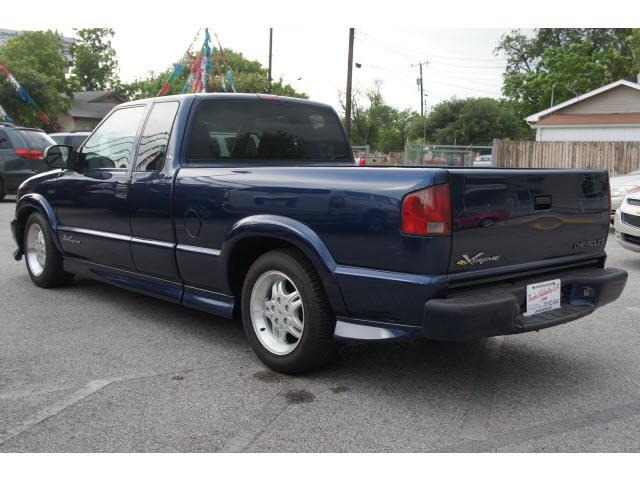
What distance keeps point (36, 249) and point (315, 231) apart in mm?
4161

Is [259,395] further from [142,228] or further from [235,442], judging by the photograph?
[142,228]

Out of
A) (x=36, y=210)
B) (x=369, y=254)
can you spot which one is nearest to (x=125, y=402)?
(x=369, y=254)

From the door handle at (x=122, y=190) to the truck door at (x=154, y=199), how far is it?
0.07m

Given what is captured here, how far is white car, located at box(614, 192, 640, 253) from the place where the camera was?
26.2 feet

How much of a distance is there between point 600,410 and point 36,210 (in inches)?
215

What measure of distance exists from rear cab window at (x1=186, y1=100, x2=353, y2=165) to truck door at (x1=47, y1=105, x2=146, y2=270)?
714 mm

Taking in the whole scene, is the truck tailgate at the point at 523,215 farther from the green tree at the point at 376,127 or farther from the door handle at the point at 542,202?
the green tree at the point at 376,127

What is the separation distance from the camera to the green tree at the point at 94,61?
73.1 m

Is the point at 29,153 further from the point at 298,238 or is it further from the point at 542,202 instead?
the point at 542,202

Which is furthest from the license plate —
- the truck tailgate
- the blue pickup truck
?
the truck tailgate

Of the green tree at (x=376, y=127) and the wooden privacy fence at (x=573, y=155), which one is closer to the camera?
the wooden privacy fence at (x=573, y=155)

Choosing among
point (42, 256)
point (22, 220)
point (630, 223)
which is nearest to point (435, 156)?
point (630, 223)

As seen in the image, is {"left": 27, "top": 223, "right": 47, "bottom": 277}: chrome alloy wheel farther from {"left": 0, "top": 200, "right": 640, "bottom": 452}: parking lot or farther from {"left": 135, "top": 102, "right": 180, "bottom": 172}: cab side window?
{"left": 135, "top": 102, "right": 180, "bottom": 172}: cab side window

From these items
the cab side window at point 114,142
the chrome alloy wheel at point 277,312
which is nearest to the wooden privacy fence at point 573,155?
the cab side window at point 114,142
